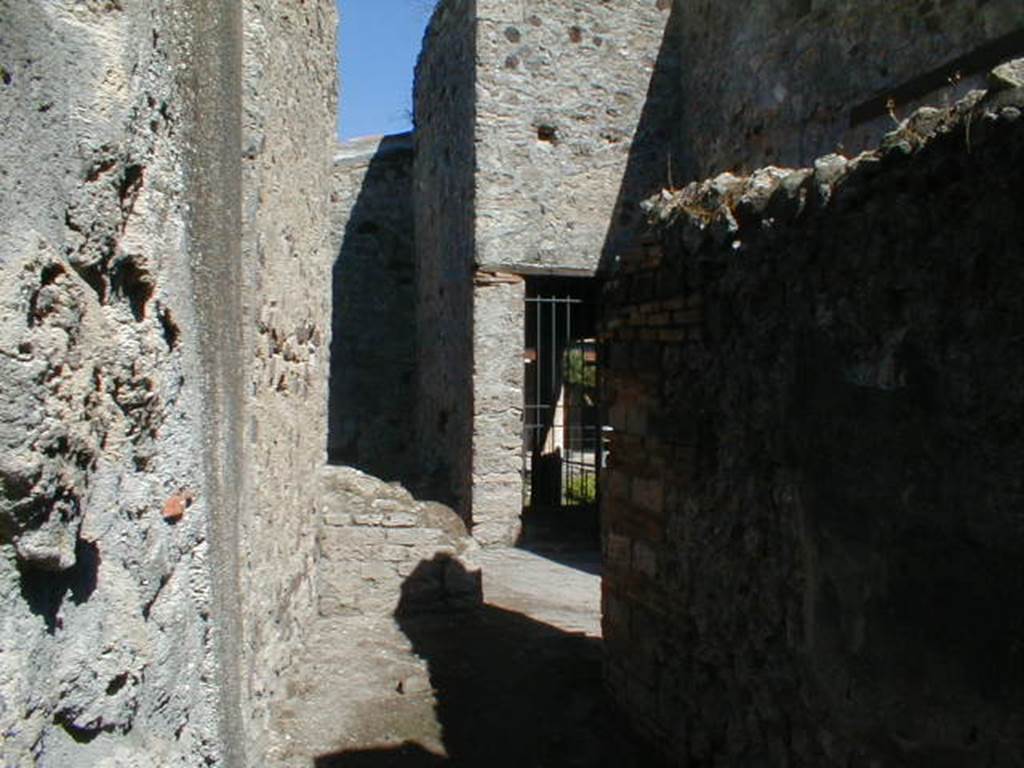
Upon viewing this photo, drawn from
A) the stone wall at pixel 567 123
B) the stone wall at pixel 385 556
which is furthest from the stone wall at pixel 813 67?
the stone wall at pixel 385 556

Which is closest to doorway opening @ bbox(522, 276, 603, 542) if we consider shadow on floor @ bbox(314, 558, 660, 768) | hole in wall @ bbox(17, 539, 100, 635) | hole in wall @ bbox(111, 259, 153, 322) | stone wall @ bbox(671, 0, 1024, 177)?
stone wall @ bbox(671, 0, 1024, 177)

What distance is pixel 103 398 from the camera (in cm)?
128

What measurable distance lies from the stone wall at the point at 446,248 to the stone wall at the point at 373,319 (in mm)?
478

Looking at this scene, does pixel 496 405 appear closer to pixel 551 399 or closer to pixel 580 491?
pixel 551 399

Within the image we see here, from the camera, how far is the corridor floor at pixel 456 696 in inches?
157

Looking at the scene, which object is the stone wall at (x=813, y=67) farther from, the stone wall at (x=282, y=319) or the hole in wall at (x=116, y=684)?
the hole in wall at (x=116, y=684)

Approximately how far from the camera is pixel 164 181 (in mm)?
1488

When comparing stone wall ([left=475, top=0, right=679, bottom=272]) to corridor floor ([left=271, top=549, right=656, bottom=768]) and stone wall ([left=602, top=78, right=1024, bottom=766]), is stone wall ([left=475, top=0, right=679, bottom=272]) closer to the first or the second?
corridor floor ([left=271, top=549, right=656, bottom=768])

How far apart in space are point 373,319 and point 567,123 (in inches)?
154

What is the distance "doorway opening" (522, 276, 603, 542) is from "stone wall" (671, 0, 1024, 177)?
1977 mm

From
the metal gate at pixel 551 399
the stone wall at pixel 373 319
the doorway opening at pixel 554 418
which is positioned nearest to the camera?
the doorway opening at pixel 554 418

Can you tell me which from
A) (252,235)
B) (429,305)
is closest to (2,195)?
(252,235)

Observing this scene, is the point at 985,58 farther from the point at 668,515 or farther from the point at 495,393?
the point at 495,393

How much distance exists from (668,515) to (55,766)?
308 cm
